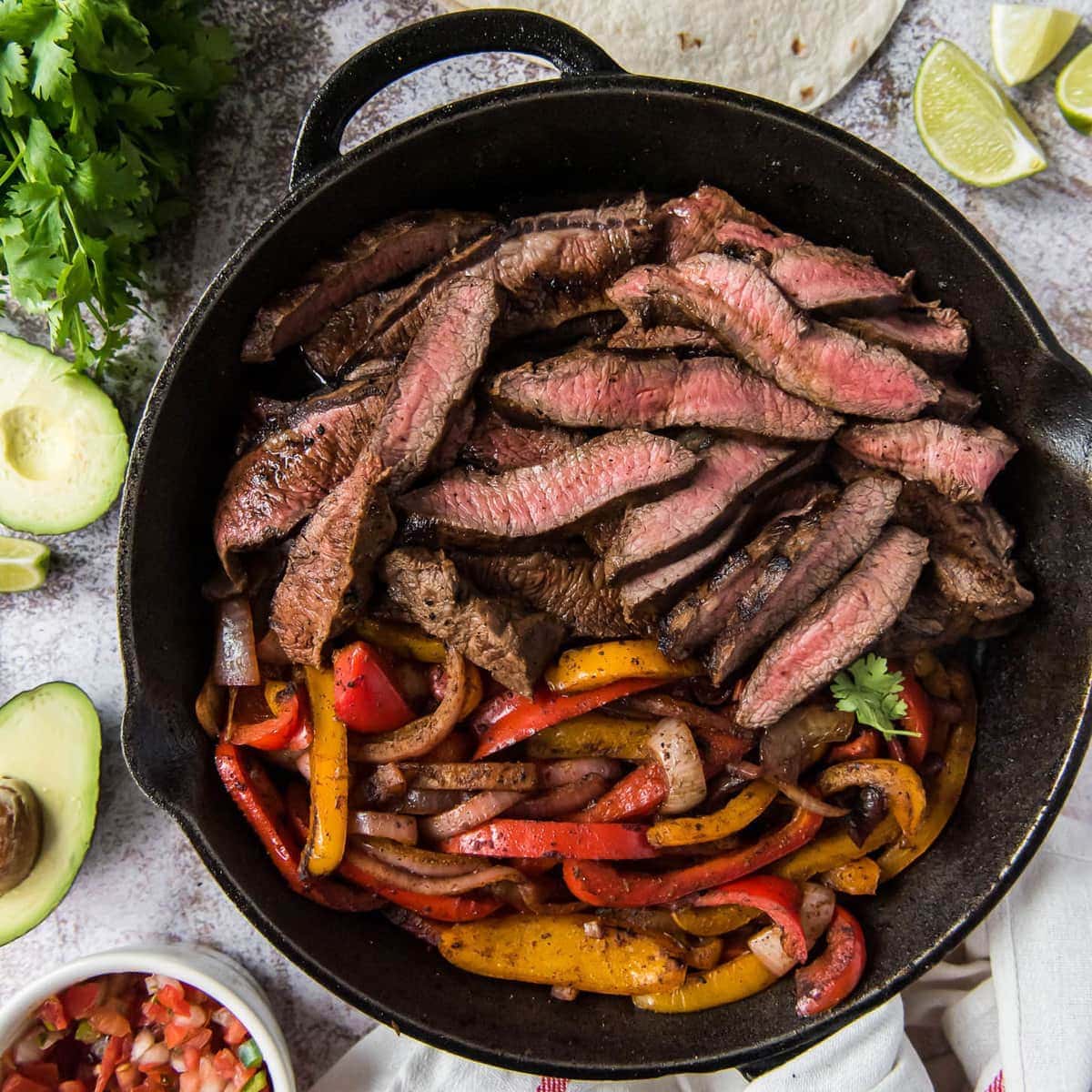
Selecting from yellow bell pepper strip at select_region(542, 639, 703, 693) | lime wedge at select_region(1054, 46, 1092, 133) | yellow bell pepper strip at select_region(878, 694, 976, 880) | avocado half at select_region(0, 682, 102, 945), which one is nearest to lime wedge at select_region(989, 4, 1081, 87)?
lime wedge at select_region(1054, 46, 1092, 133)

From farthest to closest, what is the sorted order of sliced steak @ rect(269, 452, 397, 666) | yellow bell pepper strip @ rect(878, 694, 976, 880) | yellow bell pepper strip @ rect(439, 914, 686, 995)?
yellow bell pepper strip @ rect(878, 694, 976, 880) → yellow bell pepper strip @ rect(439, 914, 686, 995) → sliced steak @ rect(269, 452, 397, 666)

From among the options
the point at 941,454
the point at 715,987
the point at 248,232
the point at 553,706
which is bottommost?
the point at 715,987

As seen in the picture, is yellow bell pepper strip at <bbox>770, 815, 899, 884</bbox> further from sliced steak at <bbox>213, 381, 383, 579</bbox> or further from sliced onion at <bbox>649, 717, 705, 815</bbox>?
sliced steak at <bbox>213, 381, 383, 579</bbox>

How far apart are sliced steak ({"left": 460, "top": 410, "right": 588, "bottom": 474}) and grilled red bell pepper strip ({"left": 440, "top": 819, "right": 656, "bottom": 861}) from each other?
1021 mm

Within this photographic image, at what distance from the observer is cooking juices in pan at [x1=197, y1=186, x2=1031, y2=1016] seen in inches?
109

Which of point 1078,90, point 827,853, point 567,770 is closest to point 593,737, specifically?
point 567,770

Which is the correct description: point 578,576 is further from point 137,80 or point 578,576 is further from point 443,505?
point 137,80

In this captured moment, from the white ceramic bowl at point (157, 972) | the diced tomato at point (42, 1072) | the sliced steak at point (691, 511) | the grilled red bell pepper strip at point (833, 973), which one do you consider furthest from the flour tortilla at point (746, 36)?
the diced tomato at point (42, 1072)

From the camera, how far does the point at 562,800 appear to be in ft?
9.70

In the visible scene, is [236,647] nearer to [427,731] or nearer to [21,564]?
[427,731]

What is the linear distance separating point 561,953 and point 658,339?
5.97 ft

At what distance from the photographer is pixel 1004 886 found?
2.83 m

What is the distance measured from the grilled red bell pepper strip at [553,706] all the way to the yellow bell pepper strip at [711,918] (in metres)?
0.70

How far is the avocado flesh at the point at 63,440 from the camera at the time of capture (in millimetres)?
3254
